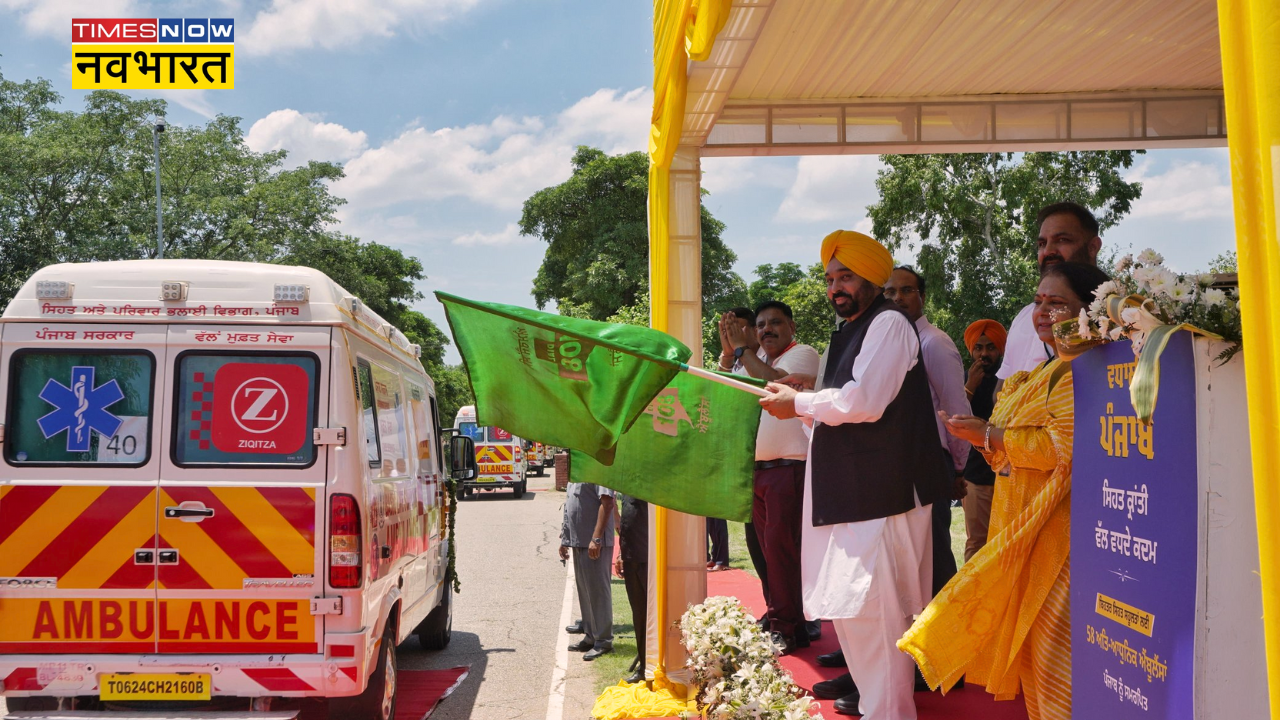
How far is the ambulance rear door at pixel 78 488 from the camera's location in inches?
191

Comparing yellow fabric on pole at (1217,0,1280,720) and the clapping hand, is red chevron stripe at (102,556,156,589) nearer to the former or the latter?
the clapping hand

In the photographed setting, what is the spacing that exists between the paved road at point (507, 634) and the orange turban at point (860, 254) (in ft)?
11.0

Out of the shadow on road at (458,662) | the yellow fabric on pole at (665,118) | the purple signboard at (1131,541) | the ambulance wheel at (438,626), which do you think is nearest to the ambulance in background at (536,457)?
the shadow on road at (458,662)

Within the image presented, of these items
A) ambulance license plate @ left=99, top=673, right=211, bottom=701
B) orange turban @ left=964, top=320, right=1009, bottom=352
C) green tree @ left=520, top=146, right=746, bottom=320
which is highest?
green tree @ left=520, top=146, right=746, bottom=320

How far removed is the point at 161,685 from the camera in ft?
15.7

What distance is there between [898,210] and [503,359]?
23700mm

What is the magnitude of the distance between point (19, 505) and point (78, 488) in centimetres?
28

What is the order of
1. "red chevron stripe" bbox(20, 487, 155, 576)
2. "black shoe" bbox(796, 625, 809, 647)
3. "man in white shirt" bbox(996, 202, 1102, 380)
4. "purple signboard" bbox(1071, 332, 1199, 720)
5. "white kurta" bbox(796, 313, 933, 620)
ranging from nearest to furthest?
1. "purple signboard" bbox(1071, 332, 1199, 720)
2. "white kurta" bbox(796, 313, 933, 620)
3. "man in white shirt" bbox(996, 202, 1102, 380)
4. "red chevron stripe" bbox(20, 487, 155, 576)
5. "black shoe" bbox(796, 625, 809, 647)

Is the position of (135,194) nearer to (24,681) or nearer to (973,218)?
(973,218)

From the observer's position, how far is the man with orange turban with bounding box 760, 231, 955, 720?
4180mm

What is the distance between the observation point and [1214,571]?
7.21 ft

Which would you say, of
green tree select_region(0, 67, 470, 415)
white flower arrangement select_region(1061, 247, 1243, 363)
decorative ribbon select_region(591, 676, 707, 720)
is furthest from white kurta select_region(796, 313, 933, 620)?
green tree select_region(0, 67, 470, 415)

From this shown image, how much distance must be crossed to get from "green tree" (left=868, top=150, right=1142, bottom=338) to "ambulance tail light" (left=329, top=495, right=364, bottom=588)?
844 inches

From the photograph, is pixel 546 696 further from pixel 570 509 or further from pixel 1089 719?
pixel 1089 719
